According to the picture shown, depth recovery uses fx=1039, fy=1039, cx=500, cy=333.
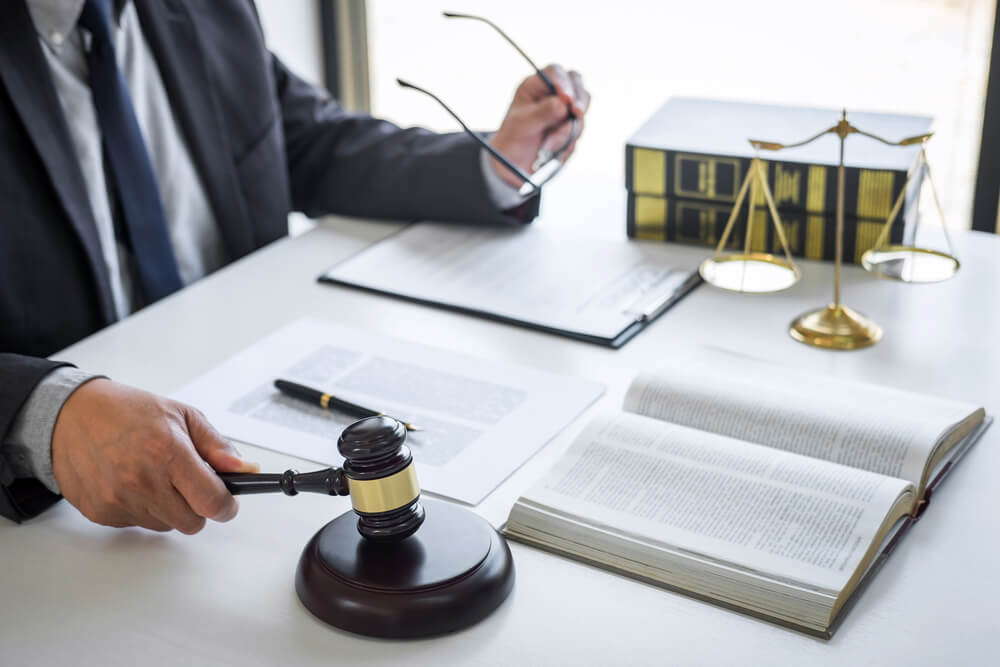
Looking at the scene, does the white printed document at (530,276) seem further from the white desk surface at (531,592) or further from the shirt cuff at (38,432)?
the shirt cuff at (38,432)

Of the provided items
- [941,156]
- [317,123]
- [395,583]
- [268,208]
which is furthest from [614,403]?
[941,156]

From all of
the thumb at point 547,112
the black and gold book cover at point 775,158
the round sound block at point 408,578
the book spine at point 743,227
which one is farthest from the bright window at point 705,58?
the round sound block at point 408,578

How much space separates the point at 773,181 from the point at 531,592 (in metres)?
0.75

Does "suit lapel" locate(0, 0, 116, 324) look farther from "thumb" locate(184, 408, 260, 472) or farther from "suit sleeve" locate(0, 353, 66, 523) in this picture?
"thumb" locate(184, 408, 260, 472)

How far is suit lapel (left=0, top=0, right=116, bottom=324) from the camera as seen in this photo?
4.28 feet

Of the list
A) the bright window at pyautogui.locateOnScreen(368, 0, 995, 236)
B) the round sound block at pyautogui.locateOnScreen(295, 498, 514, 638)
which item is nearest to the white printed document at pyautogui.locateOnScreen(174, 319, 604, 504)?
the round sound block at pyautogui.locateOnScreen(295, 498, 514, 638)

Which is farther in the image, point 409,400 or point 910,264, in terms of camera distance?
point 910,264

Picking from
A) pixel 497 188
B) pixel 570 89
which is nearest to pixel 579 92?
pixel 570 89

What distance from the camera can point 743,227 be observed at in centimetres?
142

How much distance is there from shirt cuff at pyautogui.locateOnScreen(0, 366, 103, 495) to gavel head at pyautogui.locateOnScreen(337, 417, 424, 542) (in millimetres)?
310

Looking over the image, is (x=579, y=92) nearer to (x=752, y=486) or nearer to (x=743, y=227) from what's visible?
(x=743, y=227)

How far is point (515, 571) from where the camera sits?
32.8 inches

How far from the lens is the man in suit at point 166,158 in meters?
1.33

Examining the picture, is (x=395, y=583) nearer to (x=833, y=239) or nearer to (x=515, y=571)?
(x=515, y=571)
